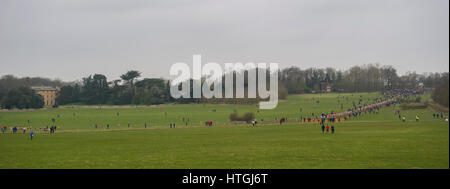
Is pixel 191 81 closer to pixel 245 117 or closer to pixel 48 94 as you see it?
pixel 48 94

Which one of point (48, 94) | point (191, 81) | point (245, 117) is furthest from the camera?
point (191, 81)

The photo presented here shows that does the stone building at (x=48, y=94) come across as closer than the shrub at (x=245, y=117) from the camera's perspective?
No

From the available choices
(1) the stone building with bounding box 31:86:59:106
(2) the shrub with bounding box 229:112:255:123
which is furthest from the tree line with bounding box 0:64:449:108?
(2) the shrub with bounding box 229:112:255:123

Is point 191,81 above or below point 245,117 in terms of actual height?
above

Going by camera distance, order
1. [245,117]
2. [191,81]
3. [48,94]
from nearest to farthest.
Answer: [245,117]
[48,94]
[191,81]

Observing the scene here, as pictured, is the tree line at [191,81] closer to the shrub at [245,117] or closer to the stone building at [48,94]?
the stone building at [48,94]

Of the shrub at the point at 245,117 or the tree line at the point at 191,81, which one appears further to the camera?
the tree line at the point at 191,81

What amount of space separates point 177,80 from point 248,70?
80.9ft

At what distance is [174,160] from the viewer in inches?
815

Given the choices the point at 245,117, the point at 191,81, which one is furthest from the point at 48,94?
the point at 245,117

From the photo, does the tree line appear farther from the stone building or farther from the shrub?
the shrub

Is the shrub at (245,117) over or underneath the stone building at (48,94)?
underneath

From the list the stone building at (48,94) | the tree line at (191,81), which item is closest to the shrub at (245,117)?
the tree line at (191,81)
